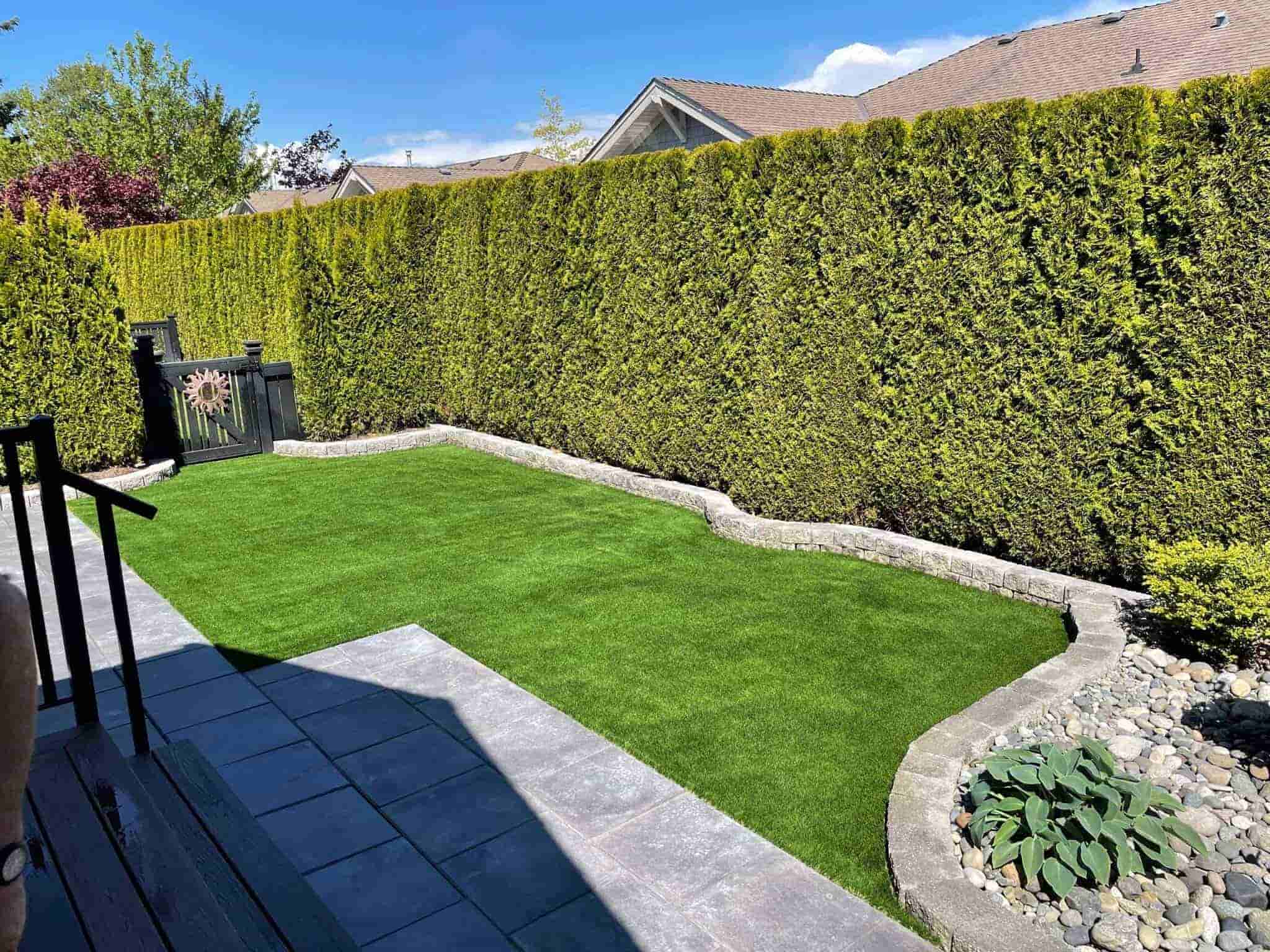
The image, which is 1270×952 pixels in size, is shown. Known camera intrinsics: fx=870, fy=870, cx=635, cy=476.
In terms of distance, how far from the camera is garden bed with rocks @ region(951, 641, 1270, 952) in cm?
307

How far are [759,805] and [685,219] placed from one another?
6.39m

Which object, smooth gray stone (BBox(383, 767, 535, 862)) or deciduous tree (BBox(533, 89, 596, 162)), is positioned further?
deciduous tree (BBox(533, 89, 596, 162))

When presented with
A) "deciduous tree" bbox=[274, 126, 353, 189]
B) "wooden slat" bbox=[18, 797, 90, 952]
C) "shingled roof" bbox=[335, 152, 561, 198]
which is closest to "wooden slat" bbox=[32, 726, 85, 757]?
"wooden slat" bbox=[18, 797, 90, 952]

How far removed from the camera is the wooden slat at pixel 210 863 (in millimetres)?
2375

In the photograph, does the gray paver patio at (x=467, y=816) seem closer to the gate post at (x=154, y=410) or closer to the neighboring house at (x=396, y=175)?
the gate post at (x=154, y=410)

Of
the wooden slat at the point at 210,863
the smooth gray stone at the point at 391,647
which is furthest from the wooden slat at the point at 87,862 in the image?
the smooth gray stone at the point at 391,647

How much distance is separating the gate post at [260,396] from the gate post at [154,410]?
118cm

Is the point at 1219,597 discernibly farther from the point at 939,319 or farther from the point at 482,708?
the point at 482,708

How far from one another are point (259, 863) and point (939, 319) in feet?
19.6

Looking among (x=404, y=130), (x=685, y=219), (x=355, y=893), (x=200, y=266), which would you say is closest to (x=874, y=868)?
(x=355, y=893)

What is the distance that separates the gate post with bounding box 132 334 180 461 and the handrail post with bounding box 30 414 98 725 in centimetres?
920

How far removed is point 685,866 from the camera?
354 centimetres

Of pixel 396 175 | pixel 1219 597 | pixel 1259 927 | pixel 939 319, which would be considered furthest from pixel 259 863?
pixel 396 175

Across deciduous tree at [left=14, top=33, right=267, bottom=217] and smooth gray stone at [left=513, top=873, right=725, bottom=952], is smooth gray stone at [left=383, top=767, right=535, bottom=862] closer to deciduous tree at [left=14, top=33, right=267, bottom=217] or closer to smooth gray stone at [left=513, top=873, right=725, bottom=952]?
smooth gray stone at [left=513, top=873, right=725, bottom=952]
